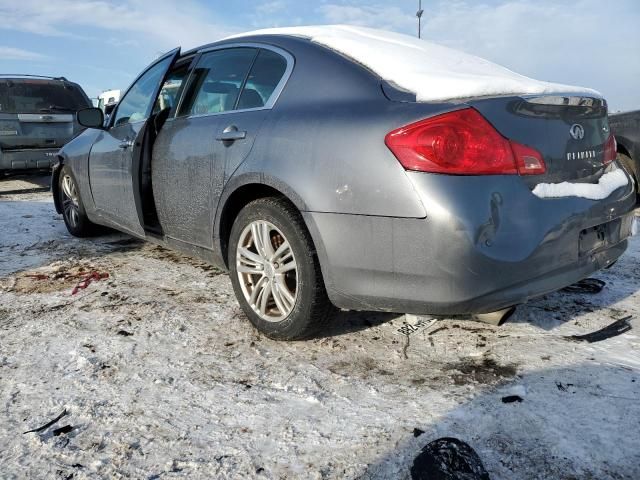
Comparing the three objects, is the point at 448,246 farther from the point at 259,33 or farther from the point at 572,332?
the point at 259,33

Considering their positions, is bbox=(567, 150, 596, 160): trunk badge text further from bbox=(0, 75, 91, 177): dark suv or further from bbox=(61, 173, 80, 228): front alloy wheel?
bbox=(0, 75, 91, 177): dark suv

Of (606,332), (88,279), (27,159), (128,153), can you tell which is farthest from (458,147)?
(27,159)

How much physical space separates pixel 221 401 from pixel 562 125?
1845 millimetres

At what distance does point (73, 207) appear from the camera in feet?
15.7

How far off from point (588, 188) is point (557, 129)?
300 millimetres

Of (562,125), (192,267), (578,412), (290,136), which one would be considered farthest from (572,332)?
(192,267)

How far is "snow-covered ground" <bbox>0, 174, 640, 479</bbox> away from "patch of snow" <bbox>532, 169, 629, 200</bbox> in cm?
75

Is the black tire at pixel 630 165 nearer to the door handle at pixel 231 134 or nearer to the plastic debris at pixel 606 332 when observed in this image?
the plastic debris at pixel 606 332

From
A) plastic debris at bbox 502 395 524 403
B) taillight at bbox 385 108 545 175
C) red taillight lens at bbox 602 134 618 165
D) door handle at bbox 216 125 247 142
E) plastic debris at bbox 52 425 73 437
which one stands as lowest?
plastic debris at bbox 502 395 524 403

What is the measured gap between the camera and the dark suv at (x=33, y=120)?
752 centimetres

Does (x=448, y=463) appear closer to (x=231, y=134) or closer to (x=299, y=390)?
(x=299, y=390)

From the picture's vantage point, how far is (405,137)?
191 cm

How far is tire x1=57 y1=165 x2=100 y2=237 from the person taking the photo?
4.64 metres

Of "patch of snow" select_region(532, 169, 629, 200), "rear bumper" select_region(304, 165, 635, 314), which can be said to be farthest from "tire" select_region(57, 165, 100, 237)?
"patch of snow" select_region(532, 169, 629, 200)
